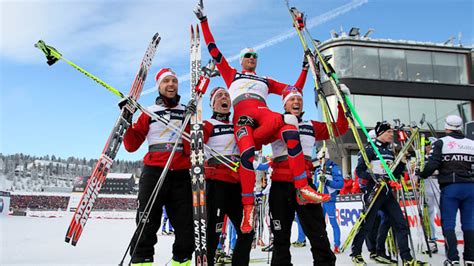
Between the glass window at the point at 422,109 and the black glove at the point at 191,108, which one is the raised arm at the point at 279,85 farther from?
the glass window at the point at 422,109

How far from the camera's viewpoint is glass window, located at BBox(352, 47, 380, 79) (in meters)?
23.7

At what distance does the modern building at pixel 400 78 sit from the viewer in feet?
77.2

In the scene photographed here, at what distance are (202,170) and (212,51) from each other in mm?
1819

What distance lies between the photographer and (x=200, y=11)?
15.0 ft

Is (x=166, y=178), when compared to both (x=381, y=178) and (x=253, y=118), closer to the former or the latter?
(x=253, y=118)

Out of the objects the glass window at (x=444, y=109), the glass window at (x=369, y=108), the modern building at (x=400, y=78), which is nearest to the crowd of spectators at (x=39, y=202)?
the modern building at (x=400, y=78)

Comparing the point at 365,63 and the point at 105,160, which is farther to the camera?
the point at 365,63

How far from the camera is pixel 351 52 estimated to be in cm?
2358

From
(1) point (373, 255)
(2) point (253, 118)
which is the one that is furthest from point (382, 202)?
(2) point (253, 118)

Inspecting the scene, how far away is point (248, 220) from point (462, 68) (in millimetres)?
27873

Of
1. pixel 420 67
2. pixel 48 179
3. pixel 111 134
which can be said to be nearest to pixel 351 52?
pixel 420 67

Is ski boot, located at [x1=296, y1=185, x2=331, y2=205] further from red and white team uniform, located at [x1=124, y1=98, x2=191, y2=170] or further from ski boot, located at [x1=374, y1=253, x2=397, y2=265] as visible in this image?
ski boot, located at [x1=374, y1=253, x2=397, y2=265]

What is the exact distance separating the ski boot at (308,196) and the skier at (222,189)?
68 cm

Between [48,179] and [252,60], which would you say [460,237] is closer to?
[252,60]
